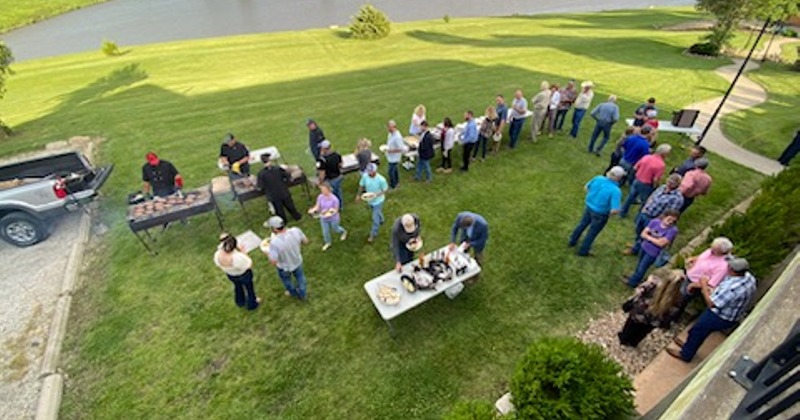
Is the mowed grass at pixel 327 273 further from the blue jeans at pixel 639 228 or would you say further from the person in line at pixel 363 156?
the person in line at pixel 363 156

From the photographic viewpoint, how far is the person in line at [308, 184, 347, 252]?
7258 mm

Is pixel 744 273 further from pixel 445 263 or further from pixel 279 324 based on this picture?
pixel 279 324

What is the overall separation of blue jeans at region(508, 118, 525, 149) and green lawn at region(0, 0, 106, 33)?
4381cm

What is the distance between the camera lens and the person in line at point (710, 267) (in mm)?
4930

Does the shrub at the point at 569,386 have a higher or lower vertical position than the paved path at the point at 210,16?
higher

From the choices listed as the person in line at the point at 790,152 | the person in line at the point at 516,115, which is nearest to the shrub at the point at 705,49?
the person in line at the point at 790,152

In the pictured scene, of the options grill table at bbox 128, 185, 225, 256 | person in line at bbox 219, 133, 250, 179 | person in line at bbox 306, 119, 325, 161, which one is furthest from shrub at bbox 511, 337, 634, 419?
person in line at bbox 219, 133, 250, 179

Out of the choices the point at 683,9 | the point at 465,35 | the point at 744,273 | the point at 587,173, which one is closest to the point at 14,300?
the point at 744,273

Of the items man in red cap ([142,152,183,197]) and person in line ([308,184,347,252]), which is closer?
person in line ([308,184,347,252])

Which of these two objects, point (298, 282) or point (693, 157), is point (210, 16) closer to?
point (298, 282)

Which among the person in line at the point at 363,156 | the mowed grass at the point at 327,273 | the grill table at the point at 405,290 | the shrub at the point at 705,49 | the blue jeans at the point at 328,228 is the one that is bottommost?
the mowed grass at the point at 327,273

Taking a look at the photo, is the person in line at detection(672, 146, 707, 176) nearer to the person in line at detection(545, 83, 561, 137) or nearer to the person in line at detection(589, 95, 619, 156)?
the person in line at detection(589, 95, 619, 156)

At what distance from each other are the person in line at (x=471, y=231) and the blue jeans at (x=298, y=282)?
2.63 meters

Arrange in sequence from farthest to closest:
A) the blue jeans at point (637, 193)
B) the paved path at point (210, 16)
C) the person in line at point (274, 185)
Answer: the paved path at point (210, 16), the blue jeans at point (637, 193), the person in line at point (274, 185)
